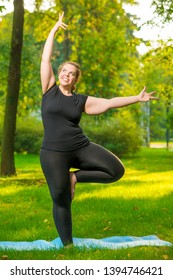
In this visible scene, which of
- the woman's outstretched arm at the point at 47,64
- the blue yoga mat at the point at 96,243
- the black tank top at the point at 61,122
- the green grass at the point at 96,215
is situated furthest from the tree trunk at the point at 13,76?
the black tank top at the point at 61,122

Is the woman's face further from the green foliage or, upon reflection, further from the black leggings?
the green foliage

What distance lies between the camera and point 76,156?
714 centimetres

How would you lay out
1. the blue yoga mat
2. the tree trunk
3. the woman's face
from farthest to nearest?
1. the tree trunk
2. the blue yoga mat
3. the woman's face

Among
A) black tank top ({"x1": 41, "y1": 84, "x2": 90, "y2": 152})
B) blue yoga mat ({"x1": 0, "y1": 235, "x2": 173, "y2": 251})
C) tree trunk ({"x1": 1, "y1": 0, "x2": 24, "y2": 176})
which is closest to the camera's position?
black tank top ({"x1": 41, "y1": 84, "x2": 90, "y2": 152})

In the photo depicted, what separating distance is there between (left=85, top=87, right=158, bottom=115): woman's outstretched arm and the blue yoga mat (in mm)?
1757

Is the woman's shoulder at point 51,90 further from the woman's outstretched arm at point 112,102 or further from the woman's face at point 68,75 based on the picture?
the woman's outstretched arm at point 112,102

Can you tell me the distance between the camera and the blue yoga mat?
7.50 metres

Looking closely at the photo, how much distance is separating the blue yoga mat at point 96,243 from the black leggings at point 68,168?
0.48 meters

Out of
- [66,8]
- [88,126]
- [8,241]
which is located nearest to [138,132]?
[88,126]

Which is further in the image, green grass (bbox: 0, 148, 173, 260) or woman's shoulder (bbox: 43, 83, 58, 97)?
woman's shoulder (bbox: 43, 83, 58, 97)

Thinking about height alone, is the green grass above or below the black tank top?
below

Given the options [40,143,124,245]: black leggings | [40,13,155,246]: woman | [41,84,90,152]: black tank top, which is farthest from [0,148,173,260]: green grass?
[41,84,90,152]: black tank top

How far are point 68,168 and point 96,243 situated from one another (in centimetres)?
125

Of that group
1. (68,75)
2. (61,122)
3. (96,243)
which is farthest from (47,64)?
(96,243)
